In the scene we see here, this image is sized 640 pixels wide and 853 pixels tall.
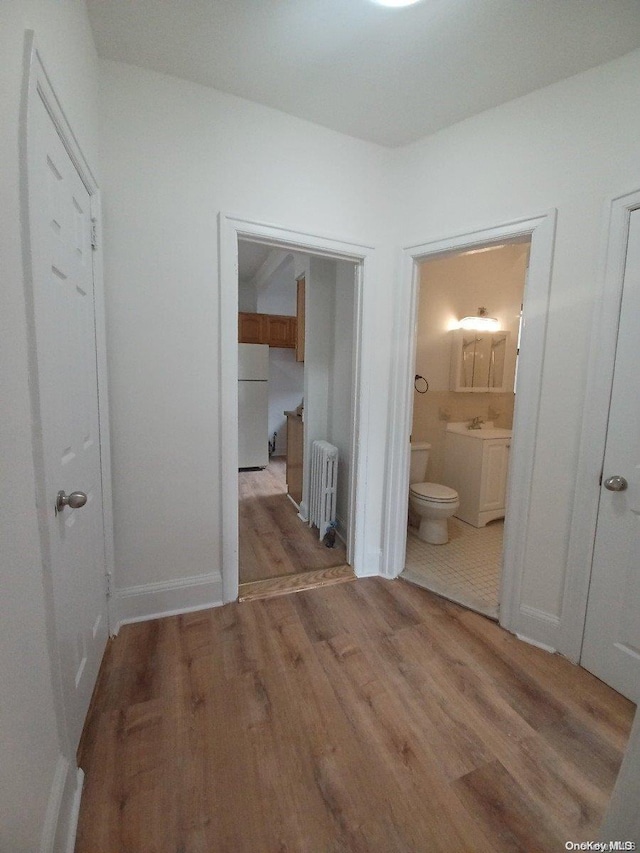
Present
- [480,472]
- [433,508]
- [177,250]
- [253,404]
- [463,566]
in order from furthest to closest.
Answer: [253,404], [480,472], [433,508], [463,566], [177,250]

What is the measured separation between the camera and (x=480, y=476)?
121 inches

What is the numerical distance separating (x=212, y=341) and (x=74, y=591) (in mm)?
1218

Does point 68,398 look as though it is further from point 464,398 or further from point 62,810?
point 464,398

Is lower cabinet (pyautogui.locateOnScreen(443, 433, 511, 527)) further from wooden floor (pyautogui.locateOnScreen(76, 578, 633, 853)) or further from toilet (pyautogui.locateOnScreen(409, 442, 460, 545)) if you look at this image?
wooden floor (pyautogui.locateOnScreen(76, 578, 633, 853))

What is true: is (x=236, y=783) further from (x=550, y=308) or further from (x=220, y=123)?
(x=220, y=123)

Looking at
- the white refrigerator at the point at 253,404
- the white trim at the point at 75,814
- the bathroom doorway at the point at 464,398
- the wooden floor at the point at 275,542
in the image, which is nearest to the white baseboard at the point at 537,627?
the bathroom doorway at the point at 464,398

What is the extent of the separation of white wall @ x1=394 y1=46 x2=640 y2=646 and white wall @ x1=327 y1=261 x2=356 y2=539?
87 centimetres

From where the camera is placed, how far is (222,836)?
39.2 inches

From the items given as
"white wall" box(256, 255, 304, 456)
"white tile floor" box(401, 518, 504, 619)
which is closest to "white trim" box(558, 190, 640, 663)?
"white tile floor" box(401, 518, 504, 619)

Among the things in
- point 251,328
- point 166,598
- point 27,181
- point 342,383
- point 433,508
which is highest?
point 251,328

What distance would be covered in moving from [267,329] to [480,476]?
3.53 metres

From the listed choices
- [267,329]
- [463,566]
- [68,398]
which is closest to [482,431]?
[463,566]

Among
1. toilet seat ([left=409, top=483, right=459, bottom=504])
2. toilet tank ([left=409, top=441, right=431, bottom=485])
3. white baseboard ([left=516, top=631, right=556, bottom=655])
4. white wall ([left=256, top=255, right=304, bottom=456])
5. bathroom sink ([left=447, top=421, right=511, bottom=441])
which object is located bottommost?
white baseboard ([left=516, top=631, right=556, bottom=655])

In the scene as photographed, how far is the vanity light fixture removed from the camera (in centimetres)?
337
